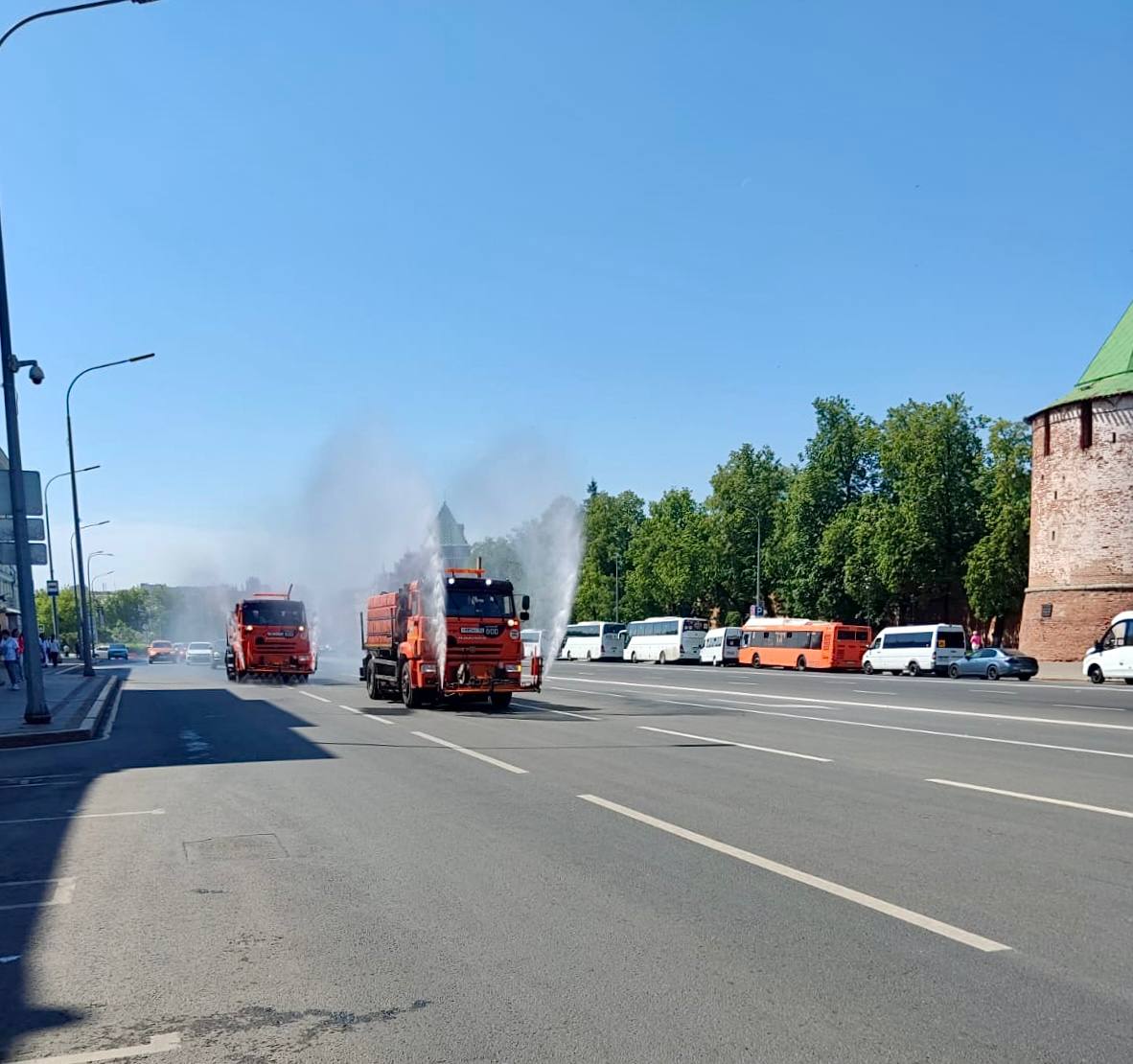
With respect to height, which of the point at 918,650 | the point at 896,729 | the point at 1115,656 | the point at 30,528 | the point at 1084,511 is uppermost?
the point at 30,528

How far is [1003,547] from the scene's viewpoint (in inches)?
2532

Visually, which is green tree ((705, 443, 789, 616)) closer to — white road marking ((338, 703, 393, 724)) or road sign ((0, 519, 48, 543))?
white road marking ((338, 703, 393, 724))

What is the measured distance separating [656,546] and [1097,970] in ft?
290

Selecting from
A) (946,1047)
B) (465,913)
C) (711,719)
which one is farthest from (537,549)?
(946,1047)

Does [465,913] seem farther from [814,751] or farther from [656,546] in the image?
[656,546]

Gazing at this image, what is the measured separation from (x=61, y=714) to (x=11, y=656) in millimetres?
12707

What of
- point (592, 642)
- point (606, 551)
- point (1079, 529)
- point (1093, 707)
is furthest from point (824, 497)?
point (1093, 707)

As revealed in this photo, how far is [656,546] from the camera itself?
3671 inches

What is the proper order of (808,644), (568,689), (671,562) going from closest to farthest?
(568,689) < (808,644) < (671,562)

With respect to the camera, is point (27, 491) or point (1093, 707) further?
point (1093, 707)

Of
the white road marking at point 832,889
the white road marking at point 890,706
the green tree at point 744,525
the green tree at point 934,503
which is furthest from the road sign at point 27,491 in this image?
the green tree at point 744,525

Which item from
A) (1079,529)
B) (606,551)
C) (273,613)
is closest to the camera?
(273,613)

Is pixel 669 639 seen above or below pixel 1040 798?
below

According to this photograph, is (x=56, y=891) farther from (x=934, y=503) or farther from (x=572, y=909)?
(x=934, y=503)
